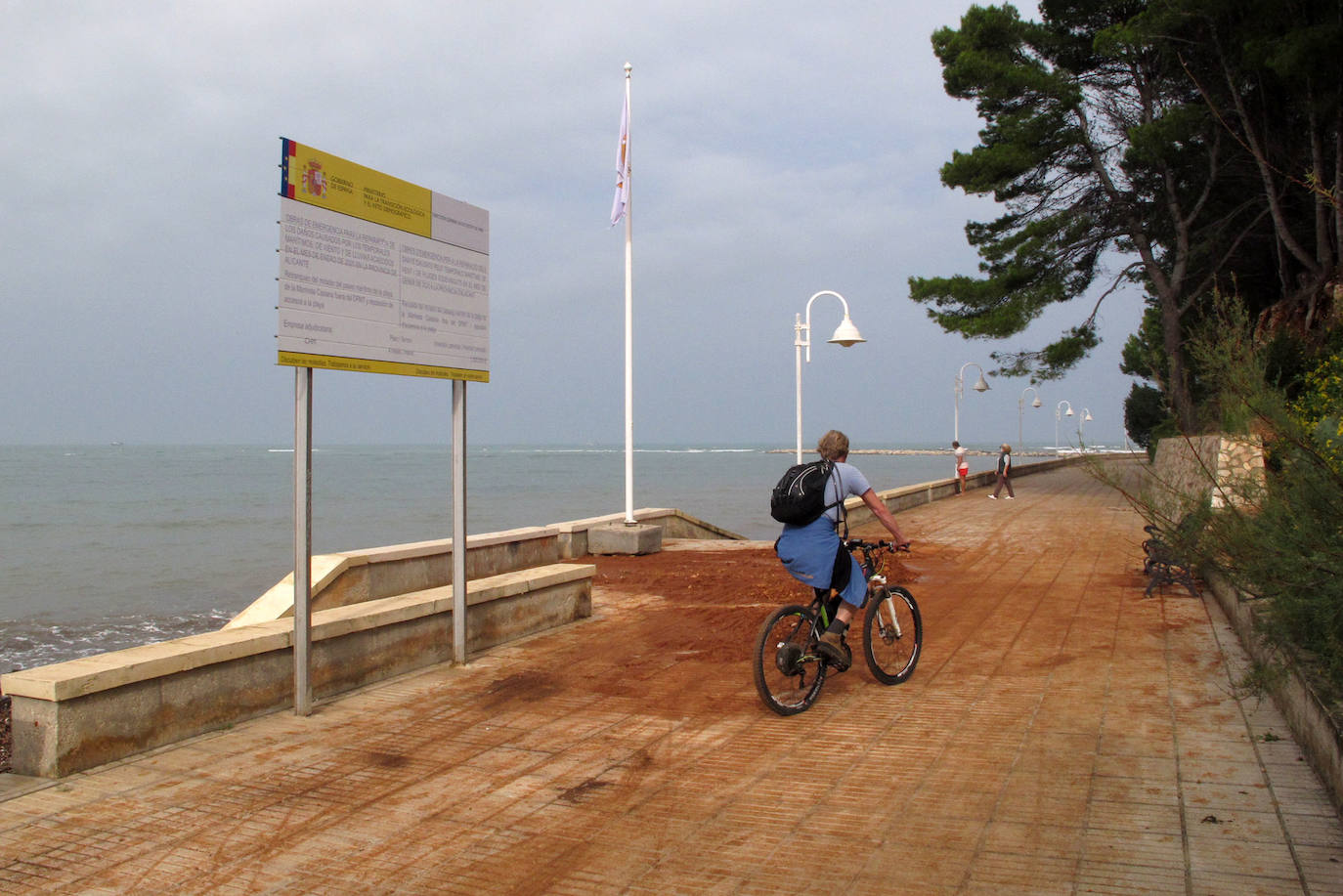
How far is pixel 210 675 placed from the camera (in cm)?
535

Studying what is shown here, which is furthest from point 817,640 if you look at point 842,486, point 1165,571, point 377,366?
point 1165,571

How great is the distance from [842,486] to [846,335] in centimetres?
1372

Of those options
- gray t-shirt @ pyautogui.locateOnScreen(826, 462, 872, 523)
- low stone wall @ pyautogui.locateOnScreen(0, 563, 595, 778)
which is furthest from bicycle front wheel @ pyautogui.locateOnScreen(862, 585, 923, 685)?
low stone wall @ pyautogui.locateOnScreen(0, 563, 595, 778)

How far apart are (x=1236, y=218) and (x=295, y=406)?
26.2 m

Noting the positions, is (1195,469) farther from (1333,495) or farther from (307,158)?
(307,158)

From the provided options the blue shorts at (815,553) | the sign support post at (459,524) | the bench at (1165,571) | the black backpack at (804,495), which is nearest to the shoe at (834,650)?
the blue shorts at (815,553)

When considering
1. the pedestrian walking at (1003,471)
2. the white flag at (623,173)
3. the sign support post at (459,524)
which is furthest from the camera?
the pedestrian walking at (1003,471)

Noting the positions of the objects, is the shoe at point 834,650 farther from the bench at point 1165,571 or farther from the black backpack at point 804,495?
the bench at point 1165,571

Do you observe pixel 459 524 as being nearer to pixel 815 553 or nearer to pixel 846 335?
pixel 815 553

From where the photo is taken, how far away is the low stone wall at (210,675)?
15.1 ft

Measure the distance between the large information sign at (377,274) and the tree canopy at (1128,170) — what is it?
19145 millimetres

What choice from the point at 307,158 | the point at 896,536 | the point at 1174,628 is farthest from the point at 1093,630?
the point at 307,158

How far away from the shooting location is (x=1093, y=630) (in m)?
8.44

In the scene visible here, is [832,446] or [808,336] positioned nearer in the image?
[832,446]
